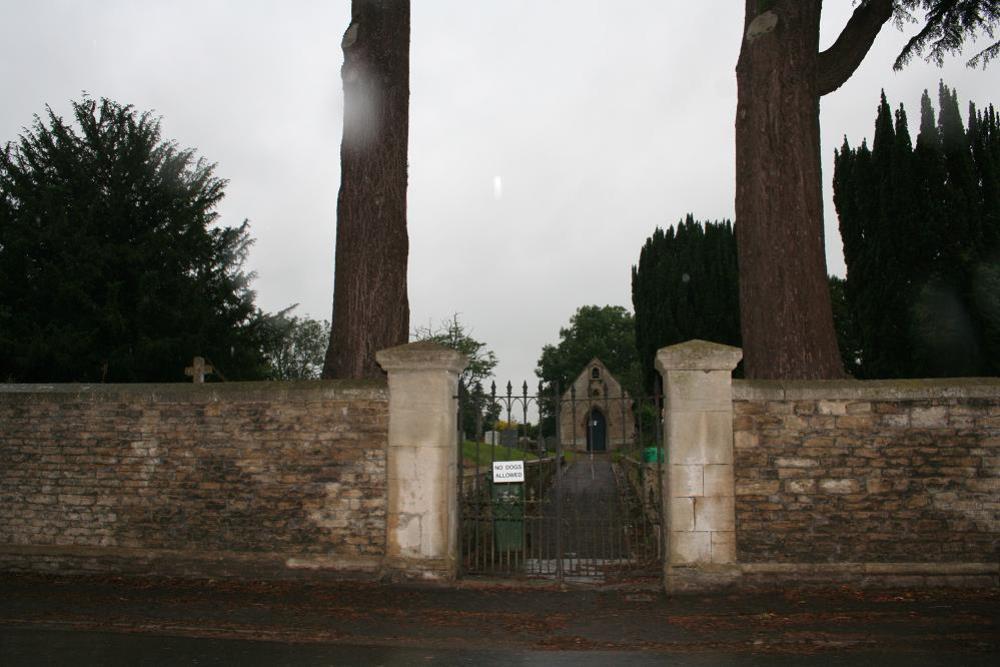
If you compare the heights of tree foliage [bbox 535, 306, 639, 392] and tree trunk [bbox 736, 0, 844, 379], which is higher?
tree foliage [bbox 535, 306, 639, 392]

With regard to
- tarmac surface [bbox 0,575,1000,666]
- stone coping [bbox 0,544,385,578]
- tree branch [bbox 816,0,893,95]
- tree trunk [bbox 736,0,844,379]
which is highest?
tree branch [bbox 816,0,893,95]

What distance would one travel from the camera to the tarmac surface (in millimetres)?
5656

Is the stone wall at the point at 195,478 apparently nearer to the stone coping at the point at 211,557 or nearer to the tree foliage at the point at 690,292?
the stone coping at the point at 211,557

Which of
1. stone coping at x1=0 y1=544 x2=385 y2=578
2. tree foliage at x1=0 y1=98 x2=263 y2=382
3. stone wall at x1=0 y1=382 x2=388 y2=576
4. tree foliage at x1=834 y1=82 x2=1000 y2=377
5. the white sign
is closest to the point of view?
stone coping at x1=0 y1=544 x2=385 y2=578

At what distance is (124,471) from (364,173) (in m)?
4.37

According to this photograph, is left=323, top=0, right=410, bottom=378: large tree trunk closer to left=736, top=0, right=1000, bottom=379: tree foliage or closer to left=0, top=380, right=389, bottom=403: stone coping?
left=0, top=380, right=389, bottom=403: stone coping

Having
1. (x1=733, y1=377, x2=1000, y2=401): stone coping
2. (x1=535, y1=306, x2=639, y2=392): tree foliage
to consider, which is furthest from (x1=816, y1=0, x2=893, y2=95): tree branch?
(x1=535, y1=306, x2=639, y2=392): tree foliage

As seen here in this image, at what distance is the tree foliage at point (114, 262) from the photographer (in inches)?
597

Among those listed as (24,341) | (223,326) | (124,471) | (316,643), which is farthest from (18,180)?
(316,643)

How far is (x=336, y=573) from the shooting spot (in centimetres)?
818

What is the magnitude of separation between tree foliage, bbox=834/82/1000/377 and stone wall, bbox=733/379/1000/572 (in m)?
10.2

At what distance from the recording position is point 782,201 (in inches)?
352

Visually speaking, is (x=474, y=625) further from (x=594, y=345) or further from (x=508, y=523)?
(x=594, y=345)

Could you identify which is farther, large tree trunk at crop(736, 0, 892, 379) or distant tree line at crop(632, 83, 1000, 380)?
distant tree line at crop(632, 83, 1000, 380)
